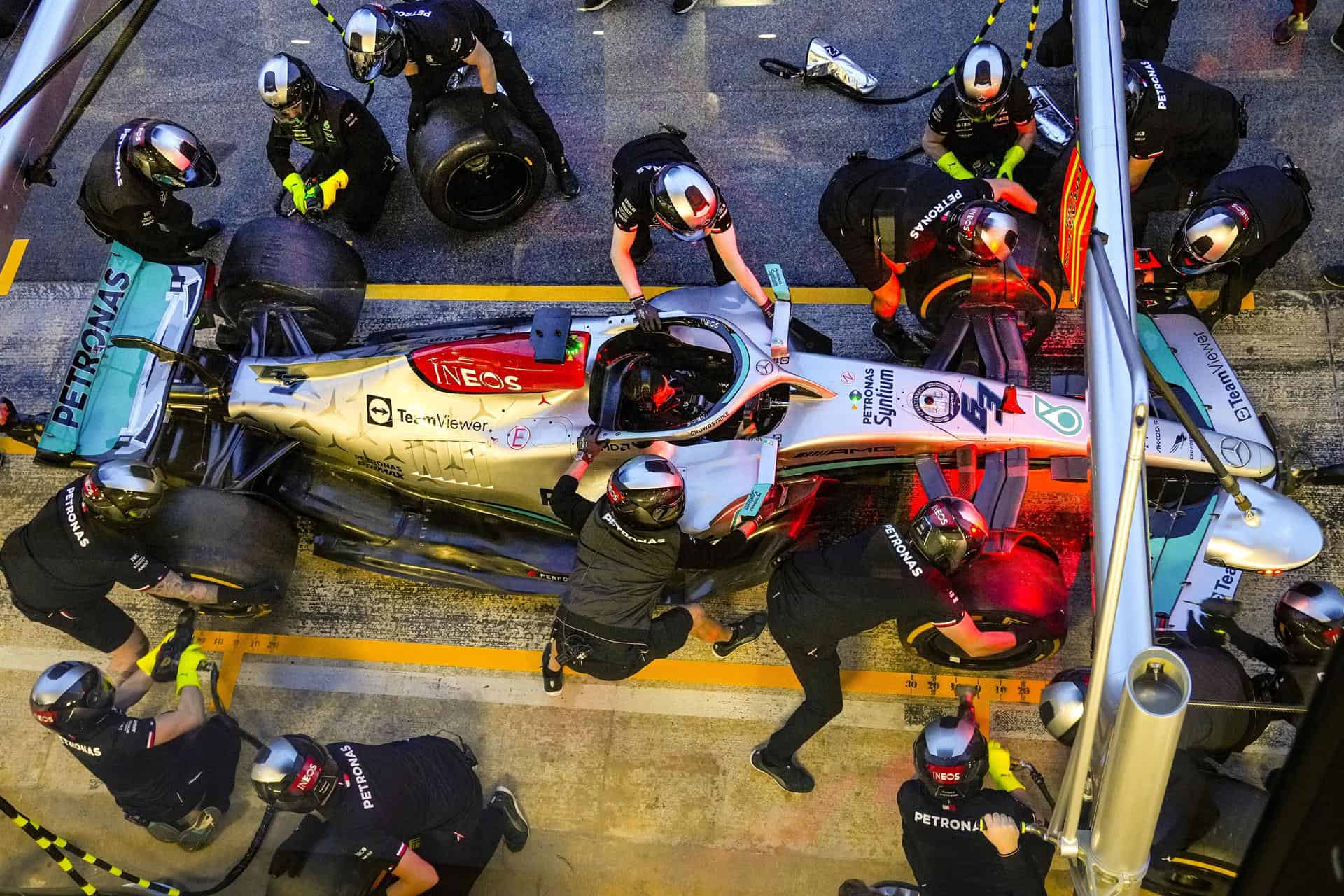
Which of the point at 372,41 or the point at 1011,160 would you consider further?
the point at 1011,160

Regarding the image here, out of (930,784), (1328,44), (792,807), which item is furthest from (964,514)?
(1328,44)

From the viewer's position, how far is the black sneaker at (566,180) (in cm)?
604

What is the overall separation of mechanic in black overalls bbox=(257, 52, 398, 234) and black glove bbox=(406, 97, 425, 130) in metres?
0.28

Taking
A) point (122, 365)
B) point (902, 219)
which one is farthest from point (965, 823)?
point (122, 365)

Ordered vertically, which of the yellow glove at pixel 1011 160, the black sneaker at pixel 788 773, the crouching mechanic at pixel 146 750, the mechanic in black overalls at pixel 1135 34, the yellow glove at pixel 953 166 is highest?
the mechanic in black overalls at pixel 1135 34

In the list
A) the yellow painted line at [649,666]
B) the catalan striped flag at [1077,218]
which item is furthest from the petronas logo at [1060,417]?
the catalan striped flag at [1077,218]

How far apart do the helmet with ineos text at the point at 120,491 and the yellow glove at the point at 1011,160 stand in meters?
4.15

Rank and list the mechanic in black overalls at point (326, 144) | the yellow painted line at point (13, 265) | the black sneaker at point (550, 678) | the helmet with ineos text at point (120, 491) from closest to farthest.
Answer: the helmet with ineos text at point (120, 491) → the black sneaker at point (550, 678) → the yellow painted line at point (13, 265) → the mechanic in black overalls at point (326, 144)

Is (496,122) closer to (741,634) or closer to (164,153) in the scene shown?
(164,153)

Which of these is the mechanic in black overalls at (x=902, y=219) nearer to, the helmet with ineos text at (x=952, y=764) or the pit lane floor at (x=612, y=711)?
the pit lane floor at (x=612, y=711)

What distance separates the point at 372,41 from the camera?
5148 mm

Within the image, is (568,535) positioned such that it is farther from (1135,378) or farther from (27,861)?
(1135,378)

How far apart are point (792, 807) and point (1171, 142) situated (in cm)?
364

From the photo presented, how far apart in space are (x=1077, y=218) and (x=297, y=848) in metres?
3.10
